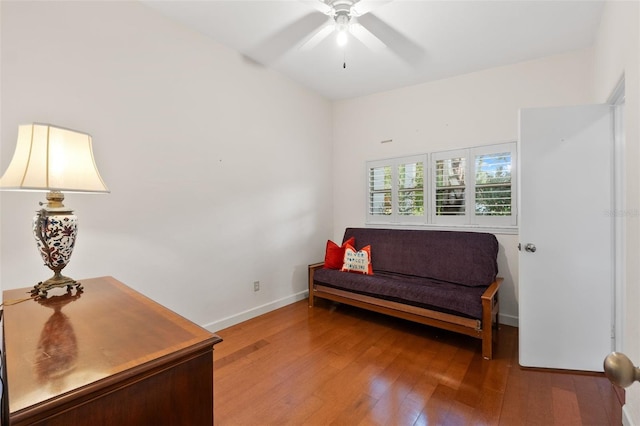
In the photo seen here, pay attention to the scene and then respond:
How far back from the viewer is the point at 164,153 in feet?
7.98

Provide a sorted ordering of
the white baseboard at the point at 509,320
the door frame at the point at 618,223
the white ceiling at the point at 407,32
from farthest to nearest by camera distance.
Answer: the white baseboard at the point at 509,320
the white ceiling at the point at 407,32
the door frame at the point at 618,223

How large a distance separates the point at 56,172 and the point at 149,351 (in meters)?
0.98

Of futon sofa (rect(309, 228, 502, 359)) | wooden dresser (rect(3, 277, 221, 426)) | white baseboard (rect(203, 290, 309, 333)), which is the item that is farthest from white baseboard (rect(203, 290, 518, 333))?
wooden dresser (rect(3, 277, 221, 426))

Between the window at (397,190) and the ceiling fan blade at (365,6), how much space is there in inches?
74.2

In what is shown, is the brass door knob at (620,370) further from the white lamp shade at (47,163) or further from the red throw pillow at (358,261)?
the red throw pillow at (358,261)

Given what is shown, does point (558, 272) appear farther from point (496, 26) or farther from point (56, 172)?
point (56, 172)

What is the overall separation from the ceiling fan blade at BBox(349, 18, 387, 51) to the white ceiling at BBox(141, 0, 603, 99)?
4cm

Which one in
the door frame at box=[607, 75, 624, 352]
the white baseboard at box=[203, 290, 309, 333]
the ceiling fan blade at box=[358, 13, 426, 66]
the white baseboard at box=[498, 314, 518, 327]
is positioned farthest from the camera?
the white baseboard at box=[498, 314, 518, 327]

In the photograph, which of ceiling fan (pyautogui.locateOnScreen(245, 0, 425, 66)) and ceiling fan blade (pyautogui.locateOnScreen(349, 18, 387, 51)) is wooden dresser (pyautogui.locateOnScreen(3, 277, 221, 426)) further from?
ceiling fan blade (pyautogui.locateOnScreen(349, 18, 387, 51))

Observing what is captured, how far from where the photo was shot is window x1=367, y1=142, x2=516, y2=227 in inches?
120

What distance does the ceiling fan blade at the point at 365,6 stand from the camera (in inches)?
78.1

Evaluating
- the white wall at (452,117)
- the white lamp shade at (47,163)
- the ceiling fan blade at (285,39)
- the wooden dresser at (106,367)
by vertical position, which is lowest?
the wooden dresser at (106,367)

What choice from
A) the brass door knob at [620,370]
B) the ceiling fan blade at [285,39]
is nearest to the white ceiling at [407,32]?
the ceiling fan blade at [285,39]

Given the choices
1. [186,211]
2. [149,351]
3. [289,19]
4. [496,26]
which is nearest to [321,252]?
[186,211]
